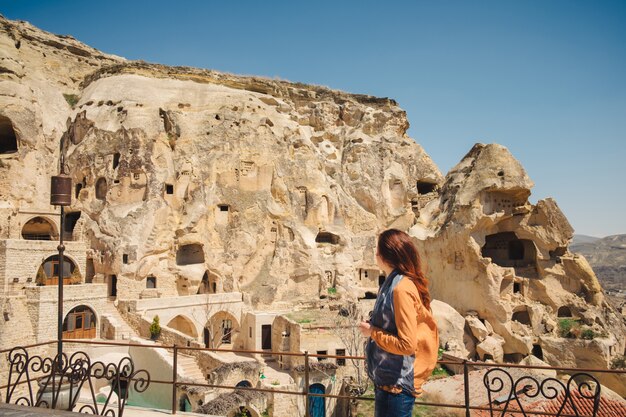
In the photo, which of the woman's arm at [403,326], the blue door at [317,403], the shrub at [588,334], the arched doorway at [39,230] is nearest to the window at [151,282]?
the arched doorway at [39,230]

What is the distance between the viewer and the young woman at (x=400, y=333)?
307 cm

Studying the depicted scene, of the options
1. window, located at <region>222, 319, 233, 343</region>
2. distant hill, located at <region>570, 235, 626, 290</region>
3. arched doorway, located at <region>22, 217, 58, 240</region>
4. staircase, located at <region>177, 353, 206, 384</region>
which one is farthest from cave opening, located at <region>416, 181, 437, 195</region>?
distant hill, located at <region>570, 235, 626, 290</region>

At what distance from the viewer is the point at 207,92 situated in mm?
29062

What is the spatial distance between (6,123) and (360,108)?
23.4 meters

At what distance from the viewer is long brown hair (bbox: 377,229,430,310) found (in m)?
3.29

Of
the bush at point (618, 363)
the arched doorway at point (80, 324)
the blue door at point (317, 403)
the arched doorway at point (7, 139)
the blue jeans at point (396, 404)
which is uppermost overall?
the arched doorway at point (7, 139)

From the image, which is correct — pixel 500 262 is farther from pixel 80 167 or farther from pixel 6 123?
pixel 6 123

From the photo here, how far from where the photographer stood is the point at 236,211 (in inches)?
→ 1017

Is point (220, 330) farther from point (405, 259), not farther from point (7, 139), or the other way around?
point (405, 259)

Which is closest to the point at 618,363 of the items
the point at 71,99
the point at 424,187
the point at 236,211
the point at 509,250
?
the point at 509,250

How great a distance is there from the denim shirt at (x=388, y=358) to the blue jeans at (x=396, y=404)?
0.06m

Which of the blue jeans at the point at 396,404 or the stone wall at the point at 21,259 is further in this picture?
the stone wall at the point at 21,259

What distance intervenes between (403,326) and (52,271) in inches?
805

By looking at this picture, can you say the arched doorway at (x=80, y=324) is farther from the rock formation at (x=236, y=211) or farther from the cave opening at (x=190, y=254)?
the cave opening at (x=190, y=254)
